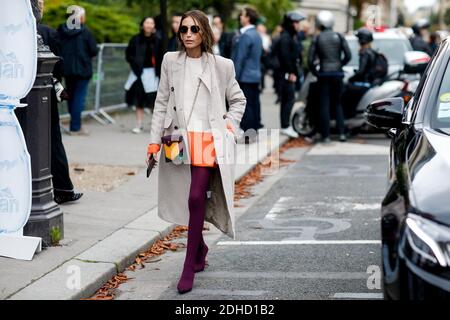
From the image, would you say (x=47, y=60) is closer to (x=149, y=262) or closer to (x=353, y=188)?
(x=149, y=262)

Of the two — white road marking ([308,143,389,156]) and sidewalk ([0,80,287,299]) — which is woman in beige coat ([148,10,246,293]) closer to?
sidewalk ([0,80,287,299])

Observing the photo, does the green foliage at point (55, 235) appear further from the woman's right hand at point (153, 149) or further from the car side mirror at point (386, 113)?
the car side mirror at point (386, 113)

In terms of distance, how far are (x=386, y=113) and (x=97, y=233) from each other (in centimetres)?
286

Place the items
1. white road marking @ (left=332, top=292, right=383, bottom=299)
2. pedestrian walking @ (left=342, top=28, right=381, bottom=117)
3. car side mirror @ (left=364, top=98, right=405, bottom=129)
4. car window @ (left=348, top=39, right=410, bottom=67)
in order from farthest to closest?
car window @ (left=348, top=39, right=410, bottom=67) → pedestrian walking @ (left=342, top=28, right=381, bottom=117) → white road marking @ (left=332, top=292, right=383, bottom=299) → car side mirror @ (left=364, top=98, right=405, bottom=129)

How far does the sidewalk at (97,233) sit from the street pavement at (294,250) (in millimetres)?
260

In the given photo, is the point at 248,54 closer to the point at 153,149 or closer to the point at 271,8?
the point at 153,149

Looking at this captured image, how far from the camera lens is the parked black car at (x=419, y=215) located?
4039mm

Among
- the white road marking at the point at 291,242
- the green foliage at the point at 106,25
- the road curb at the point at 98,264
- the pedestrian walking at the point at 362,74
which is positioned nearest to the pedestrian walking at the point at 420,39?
the pedestrian walking at the point at 362,74

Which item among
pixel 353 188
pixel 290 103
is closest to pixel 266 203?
pixel 353 188

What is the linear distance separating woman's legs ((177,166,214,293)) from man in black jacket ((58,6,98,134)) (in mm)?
8588

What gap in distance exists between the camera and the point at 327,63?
14.8 metres

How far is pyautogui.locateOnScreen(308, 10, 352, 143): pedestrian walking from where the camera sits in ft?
48.7

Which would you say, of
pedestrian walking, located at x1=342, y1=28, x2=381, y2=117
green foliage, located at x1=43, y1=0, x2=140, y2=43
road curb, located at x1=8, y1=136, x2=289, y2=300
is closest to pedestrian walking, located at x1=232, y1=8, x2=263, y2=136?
pedestrian walking, located at x1=342, y1=28, x2=381, y2=117
